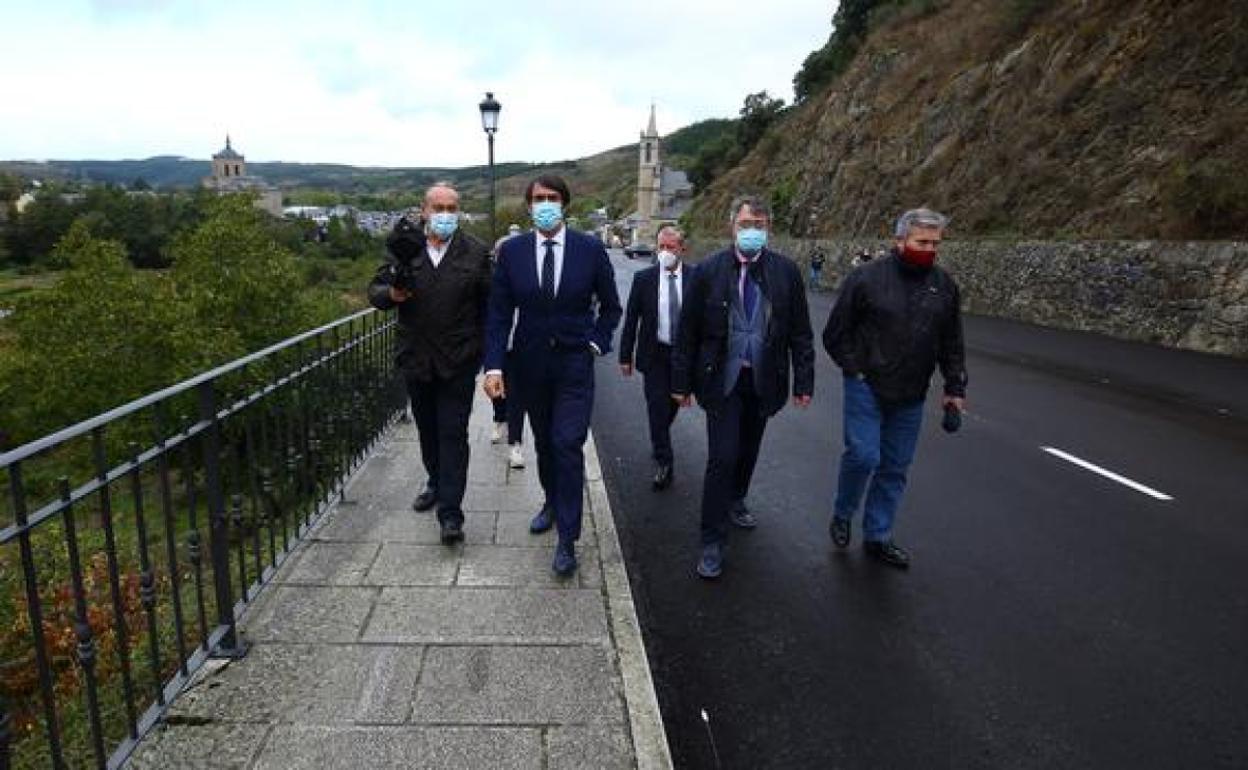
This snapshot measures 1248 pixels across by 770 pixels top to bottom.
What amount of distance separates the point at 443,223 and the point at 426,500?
5.77 ft

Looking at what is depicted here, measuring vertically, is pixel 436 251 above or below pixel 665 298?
above

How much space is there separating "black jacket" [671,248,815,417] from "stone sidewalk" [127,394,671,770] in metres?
1.06

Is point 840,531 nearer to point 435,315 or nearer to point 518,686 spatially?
point 518,686

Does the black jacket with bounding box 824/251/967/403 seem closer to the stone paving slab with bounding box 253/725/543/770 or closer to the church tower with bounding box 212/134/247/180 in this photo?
the stone paving slab with bounding box 253/725/543/770

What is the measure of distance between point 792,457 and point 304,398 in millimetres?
3992

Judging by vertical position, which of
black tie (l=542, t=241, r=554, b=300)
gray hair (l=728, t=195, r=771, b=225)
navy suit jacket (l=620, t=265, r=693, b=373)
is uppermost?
gray hair (l=728, t=195, r=771, b=225)

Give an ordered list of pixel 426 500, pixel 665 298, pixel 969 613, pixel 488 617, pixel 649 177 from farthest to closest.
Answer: pixel 649 177 < pixel 665 298 < pixel 426 500 < pixel 969 613 < pixel 488 617

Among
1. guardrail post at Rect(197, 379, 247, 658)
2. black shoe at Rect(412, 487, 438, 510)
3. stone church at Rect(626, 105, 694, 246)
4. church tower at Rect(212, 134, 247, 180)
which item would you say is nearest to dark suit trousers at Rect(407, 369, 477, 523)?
black shoe at Rect(412, 487, 438, 510)

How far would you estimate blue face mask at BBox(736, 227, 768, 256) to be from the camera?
4301 millimetres

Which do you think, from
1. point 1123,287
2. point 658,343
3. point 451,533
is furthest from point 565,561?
point 1123,287

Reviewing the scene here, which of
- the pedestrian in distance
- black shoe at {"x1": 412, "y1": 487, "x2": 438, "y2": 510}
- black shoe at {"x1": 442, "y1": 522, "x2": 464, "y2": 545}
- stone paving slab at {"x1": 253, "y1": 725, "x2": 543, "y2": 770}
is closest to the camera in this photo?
stone paving slab at {"x1": 253, "y1": 725, "x2": 543, "y2": 770}

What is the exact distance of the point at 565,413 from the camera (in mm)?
4289

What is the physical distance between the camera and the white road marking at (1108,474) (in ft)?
19.0

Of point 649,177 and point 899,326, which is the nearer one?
point 899,326
